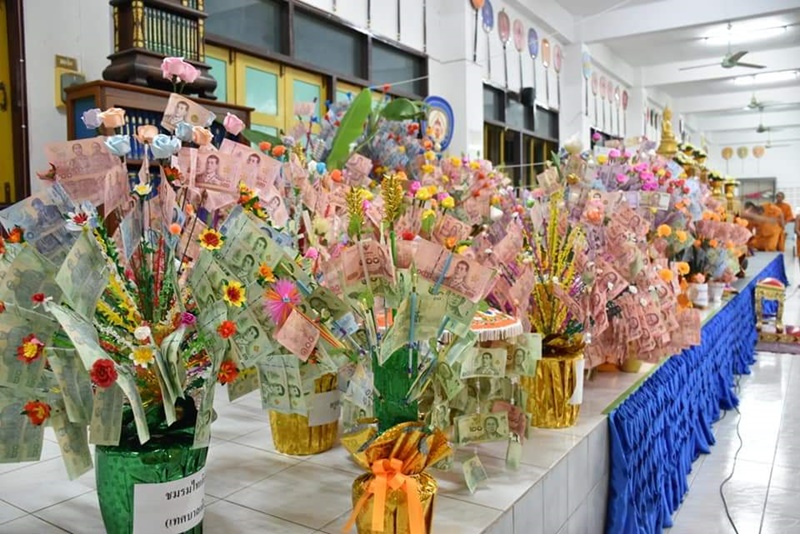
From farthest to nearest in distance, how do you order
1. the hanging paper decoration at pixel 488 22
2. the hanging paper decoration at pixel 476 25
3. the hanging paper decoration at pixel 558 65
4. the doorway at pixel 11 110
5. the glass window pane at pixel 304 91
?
the hanging paper decoration at pixel 558 65
the hanging paper decoration at pixel 488 22
the hanging paper decoration at pixel 476 25
the glass window pane at pixel 304 91
the doorway at pixel 11 110

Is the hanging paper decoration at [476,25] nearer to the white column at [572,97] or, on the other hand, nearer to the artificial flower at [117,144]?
the white column at [572,97]

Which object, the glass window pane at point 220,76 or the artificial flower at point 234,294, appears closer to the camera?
the artificial flower at point 234,294

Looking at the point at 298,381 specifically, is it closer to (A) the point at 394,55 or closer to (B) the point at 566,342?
(B) the point at 566,342

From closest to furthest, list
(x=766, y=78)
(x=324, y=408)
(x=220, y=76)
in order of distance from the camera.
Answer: (x=324, y=408), (x=220, y=76), (x=766, y=78)

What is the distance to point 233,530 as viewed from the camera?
116 centimetres

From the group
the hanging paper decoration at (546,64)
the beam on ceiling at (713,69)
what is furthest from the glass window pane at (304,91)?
the beam on ceiling at (713,69)

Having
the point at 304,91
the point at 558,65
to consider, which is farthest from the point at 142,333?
the point at 558,65

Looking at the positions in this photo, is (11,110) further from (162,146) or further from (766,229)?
(766,229)

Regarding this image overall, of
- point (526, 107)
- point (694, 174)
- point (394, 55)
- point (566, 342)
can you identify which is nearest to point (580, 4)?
point (526, 107)

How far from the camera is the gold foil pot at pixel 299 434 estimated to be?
147 cm

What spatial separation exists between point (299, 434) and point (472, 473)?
1.37ft

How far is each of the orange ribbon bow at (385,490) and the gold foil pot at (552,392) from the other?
70 centimetres

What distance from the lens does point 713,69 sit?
11727mm

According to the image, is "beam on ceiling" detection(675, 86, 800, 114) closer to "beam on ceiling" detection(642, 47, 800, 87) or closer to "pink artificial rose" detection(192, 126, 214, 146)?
"beam on ceiling" detection(642, 47, 800, 87)
